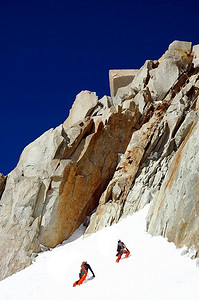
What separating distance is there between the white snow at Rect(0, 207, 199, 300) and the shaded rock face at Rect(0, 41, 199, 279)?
2.39m

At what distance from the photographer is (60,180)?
1144 inches

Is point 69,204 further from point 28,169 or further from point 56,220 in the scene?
point 28,169

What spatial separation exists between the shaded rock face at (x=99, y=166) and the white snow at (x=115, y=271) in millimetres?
2388

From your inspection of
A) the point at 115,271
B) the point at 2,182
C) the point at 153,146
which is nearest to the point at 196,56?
the point at 153,146

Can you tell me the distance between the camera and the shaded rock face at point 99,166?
26.8 m

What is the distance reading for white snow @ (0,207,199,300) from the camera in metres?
11.6

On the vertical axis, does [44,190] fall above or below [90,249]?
above

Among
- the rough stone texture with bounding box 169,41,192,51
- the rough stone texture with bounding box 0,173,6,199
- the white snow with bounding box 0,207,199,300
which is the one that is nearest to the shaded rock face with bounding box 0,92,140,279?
the rough stone texture with bounding box 0,173,6,199

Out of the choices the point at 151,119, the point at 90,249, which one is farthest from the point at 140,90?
the point at 90,249

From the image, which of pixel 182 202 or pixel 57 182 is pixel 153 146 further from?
pixel 182 202

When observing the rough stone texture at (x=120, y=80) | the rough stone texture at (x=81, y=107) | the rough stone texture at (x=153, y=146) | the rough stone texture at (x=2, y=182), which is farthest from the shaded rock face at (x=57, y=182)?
the rough stone texture at (x=120, y=80)

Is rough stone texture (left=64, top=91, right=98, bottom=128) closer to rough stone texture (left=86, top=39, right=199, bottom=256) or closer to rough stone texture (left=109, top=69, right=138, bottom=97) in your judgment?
rough stone texture (left=109, top=69, right=138, bottom=97)

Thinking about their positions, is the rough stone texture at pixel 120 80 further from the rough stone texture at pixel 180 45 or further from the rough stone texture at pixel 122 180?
the rough stone texture at pixel 122 180

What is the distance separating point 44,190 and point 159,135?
11116 millimetres
